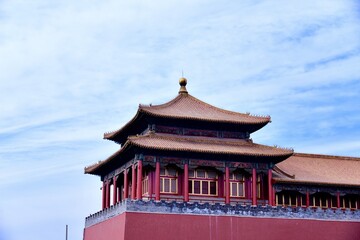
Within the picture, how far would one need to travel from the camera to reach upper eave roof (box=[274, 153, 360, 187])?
4725 centimetres

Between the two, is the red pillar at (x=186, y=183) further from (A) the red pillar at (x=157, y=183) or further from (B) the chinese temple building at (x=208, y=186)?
(A) the red pillar at (x=157, y=183)

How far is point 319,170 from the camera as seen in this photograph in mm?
50156

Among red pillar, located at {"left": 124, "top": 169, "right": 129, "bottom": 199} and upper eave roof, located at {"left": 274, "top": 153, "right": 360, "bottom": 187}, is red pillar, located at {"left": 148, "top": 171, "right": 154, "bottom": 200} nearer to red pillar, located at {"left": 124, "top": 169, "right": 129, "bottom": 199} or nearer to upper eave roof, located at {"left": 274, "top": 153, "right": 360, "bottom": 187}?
red pillar, located at {"left": 124, "top": 169, "right": 129, "bottom": 199}

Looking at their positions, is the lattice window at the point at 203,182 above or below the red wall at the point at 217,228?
above

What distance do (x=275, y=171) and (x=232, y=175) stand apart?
12.9ft

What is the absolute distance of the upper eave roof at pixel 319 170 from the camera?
4725 centimetres

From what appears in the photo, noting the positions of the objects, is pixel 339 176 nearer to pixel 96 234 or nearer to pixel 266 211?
pixel 266 211

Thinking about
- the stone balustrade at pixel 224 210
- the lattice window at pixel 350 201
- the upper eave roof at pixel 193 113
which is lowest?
the stone balustrade at pixel 224 210

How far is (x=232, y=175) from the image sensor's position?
147 feet

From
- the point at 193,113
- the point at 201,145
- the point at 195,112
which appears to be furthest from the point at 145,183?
the point at 195,112

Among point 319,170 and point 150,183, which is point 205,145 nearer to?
point 150,183

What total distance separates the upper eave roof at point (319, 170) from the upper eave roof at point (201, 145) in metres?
2.28

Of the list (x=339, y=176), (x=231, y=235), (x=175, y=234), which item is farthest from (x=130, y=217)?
(x=339, y=176)

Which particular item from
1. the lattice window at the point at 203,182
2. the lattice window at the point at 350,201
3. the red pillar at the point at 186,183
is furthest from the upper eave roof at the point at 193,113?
the lattice window at the point at 350,201
